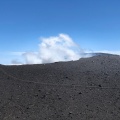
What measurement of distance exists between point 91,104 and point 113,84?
2.44 metres

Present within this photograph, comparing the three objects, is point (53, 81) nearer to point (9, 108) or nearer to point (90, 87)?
point (90, 87)

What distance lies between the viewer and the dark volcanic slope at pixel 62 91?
1071cm

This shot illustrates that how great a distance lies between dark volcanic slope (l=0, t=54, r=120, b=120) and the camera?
10.7m

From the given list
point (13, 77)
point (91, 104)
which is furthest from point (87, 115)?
point (13, 77)

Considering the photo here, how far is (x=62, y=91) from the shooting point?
1267 cm

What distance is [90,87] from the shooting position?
13.1 metres

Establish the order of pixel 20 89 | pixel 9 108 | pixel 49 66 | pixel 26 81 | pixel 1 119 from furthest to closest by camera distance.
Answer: pixel 49 66 → pixel 26 81 → pixel 20 89 → pixel 9 108 → pixel 1 119

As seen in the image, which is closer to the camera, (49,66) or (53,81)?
(53,81)

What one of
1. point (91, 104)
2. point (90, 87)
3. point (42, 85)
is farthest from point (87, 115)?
point (42, 85)

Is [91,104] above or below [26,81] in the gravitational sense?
below

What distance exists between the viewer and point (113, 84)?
13.4m

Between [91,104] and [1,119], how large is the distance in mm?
3730

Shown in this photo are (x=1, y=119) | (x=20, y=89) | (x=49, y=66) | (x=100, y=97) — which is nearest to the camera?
(x=1, y=119)

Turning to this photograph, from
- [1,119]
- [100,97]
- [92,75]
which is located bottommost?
[1,119]
